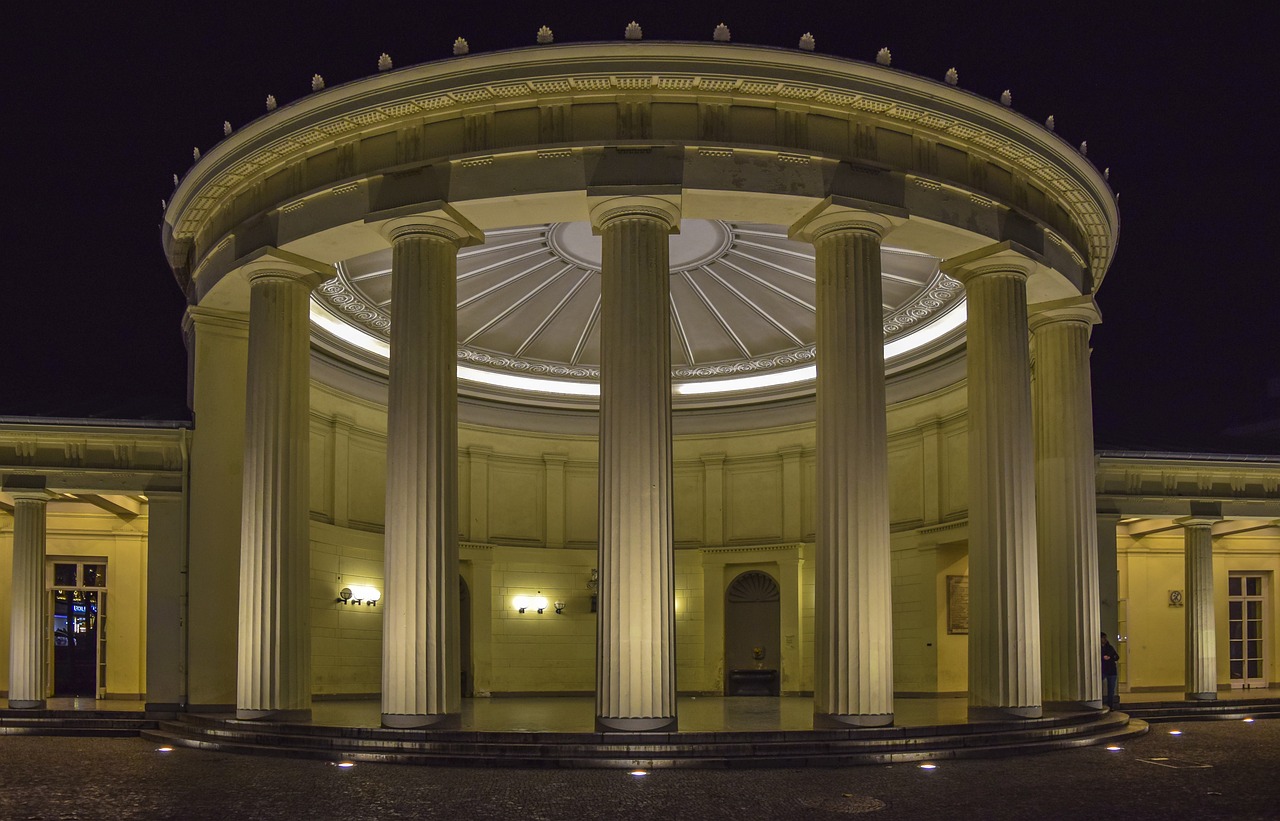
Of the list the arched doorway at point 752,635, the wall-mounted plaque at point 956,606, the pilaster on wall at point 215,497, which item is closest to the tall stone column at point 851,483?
the pilaster on wall at point 215,497

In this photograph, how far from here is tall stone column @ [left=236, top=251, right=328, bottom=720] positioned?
848 inches

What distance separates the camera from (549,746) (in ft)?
57.9

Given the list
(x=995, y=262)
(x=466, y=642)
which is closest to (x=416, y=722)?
(x=995, y=262)

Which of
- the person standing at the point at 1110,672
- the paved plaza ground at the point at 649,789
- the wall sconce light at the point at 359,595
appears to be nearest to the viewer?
the paved plaza ground at the point at 649,789

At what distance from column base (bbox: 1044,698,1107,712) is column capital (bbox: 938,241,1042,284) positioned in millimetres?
8063

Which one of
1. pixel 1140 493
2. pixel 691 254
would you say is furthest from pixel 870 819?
pixel 1140 493

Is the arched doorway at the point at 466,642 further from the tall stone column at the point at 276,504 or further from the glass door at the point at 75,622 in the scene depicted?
the tall stone column at the point at 276,504

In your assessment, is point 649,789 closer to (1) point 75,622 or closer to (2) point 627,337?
Result: (2) point 627,337

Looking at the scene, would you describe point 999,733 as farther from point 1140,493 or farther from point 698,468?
point 698,468

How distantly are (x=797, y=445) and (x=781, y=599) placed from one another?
14.5 feet

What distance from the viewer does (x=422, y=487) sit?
63.6 ft

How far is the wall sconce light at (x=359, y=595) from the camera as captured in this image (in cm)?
3162

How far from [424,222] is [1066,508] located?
44.2 ft

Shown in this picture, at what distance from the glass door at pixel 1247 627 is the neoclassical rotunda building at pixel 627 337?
665 cm
